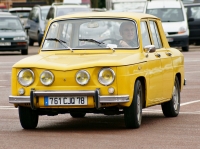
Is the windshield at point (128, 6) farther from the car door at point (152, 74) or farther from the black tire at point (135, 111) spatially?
the black tire at point (135, 111)

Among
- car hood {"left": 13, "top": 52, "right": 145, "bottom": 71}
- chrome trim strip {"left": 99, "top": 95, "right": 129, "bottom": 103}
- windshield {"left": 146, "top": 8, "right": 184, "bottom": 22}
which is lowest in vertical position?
Answer: windshield {"left": 146, "top": 8, "right": 184, "bottom": 22}

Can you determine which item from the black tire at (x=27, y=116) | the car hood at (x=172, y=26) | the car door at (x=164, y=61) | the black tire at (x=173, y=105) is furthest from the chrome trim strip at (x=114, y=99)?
the car hood at (x=172, y=26)

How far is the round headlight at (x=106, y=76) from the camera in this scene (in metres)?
11.0

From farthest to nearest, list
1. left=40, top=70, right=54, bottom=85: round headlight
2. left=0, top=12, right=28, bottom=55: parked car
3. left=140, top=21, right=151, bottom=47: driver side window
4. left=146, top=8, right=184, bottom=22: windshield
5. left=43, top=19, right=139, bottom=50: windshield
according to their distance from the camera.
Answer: left=146, top=8, right=184, bottom=22: windshield < left=0, top=12, right=28, bottom=55: parked car < left=140, top=21, right=151, bottom=47: driver side window < left=43, top=19, right=139, bottom=50: windshield < left=40, top=70, right=54, bottom=85: round headlight

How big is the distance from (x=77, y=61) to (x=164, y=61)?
6.64ft

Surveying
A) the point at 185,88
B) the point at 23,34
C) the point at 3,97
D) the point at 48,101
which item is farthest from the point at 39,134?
the point at 23,34

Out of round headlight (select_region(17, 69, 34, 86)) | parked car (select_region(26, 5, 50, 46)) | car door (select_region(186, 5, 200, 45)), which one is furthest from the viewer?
parked car (select_region(26, 5, 50, 46))

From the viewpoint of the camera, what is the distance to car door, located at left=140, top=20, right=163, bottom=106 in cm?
1209

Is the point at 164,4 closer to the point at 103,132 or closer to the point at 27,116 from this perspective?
the point at 27,116

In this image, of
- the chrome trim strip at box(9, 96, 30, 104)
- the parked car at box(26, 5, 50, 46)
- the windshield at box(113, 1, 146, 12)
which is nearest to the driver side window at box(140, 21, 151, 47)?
the chrome trim strip at box(9, 96, 30, 104)

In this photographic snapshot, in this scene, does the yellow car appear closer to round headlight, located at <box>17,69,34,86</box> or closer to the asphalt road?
round headlight, located at <box>17,69,34,86</box>

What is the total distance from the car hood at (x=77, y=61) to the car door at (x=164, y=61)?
0.92 metres

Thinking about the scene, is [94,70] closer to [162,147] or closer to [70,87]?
[70,87]

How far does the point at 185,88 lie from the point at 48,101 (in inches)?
332
